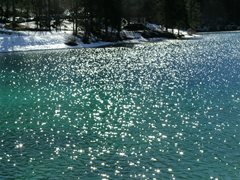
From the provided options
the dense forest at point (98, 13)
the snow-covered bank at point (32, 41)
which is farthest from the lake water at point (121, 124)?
the dense forest at point (98, 13)

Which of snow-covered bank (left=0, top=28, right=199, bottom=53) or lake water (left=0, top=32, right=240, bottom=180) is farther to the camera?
snow-covered bank (left=0, top=28, right=199, bottom=53)

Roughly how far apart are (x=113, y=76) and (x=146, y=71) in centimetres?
699

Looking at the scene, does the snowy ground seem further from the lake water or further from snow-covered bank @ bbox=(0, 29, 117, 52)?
the lake water

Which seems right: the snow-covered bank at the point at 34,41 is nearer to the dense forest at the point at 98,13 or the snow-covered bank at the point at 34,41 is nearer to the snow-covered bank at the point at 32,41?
the snow-covered bank at the point at 32,41

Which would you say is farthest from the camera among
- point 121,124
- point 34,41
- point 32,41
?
point 34,41

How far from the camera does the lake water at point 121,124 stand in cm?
2220

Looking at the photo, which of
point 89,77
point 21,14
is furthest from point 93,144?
point 21,14

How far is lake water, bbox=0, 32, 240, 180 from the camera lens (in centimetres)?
2220

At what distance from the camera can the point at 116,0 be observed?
127 meters

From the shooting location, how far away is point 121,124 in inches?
1248

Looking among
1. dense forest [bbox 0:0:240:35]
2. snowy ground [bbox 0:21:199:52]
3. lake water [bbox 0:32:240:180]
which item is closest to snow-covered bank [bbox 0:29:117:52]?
snowy ground [bbox 0:21:199:52]

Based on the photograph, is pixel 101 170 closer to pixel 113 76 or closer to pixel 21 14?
pixel 113 76

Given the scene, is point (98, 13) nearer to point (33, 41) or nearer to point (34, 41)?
point (34, 41)

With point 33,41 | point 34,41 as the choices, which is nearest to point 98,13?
point 34,41
